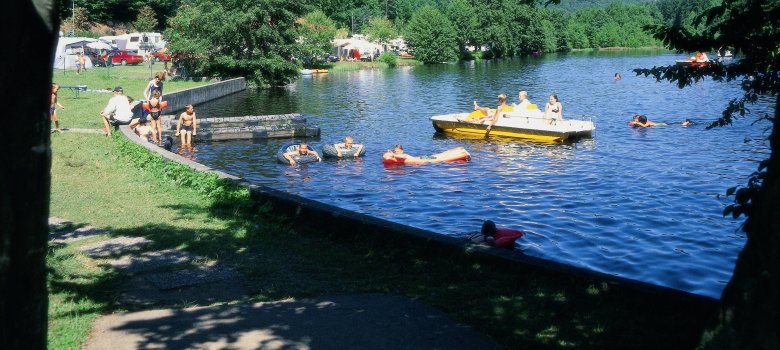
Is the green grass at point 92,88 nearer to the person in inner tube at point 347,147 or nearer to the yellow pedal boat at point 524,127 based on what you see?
the person in inner tube at point 347,147

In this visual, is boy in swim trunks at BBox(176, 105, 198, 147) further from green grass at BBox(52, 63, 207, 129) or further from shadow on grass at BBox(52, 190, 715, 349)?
shadow on grass at BBox(52, 190, 715, 349)

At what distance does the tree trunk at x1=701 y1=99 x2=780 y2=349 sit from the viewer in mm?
3289

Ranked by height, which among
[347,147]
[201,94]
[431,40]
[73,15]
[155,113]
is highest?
[73,15]

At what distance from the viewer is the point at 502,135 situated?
29.2 m

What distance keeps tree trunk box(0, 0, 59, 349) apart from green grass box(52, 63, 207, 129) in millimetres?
14801

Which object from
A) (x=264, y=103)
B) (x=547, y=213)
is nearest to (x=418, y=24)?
(x=264, y=103)

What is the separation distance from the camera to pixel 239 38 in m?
55.1

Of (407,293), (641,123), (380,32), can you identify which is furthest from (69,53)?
(407,293)

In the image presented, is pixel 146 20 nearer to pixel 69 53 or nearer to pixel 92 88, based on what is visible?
pixel 69 53

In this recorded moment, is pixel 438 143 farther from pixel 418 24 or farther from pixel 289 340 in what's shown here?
pixel 418 24

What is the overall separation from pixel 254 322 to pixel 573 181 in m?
15.6

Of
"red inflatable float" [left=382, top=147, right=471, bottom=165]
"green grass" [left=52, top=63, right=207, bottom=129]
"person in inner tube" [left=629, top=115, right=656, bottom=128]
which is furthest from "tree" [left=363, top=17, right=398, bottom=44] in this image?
"red inflatable float" [left=382, top=147, right=471, bottom=165]

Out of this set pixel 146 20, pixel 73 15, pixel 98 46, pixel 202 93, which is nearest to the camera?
pixel 202 93

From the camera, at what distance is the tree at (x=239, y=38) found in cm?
5438
